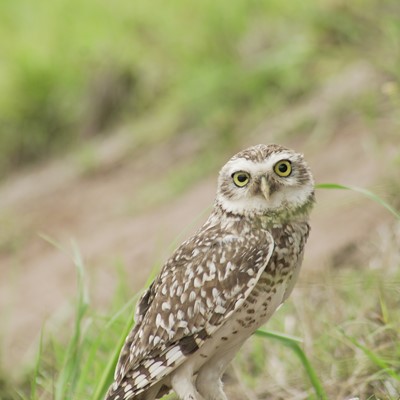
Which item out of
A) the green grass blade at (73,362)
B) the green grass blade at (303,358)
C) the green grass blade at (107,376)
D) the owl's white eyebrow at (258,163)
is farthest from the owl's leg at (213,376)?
the owl's white eyebrow at (258,163)

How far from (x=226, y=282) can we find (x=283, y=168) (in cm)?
37

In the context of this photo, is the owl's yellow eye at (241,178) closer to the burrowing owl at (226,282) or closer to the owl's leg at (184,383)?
the burrowing owl at (226,282)

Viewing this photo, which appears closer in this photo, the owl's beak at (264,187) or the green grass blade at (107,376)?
the owl's beak at (264,187)

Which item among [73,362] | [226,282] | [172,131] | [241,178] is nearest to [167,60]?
[172,131]

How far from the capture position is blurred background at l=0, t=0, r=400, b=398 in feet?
16.0

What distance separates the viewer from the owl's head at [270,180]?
2811 millimetres

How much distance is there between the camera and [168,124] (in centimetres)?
912

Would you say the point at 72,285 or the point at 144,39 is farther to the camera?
the point at 144,39

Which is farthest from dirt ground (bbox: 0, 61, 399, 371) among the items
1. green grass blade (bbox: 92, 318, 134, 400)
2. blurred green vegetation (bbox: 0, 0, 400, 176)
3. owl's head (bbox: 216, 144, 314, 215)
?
owl's head (bbox: 216, 144, 314, 215)

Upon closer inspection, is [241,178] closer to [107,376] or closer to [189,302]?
[189,302]

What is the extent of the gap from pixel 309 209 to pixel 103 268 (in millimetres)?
3699

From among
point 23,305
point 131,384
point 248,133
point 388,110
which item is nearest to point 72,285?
point 23,305

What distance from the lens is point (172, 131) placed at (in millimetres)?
8961

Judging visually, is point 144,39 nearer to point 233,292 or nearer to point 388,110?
point 388,110
